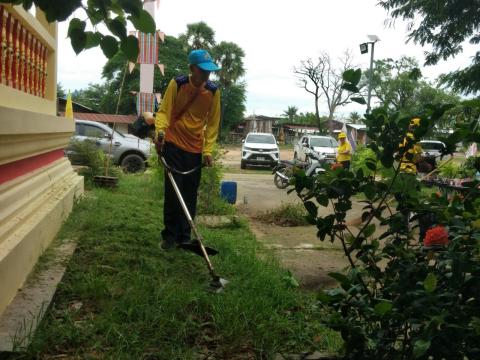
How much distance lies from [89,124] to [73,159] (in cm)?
477

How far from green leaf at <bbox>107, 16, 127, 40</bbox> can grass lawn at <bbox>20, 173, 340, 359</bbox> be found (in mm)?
1449

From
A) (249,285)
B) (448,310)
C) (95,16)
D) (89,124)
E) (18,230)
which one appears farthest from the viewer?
(89,124)

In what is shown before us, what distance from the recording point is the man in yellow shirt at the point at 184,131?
4.27 meters

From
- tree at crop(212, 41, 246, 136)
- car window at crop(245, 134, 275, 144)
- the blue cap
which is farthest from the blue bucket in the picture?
tree at crop(212, 41, 246, 136)

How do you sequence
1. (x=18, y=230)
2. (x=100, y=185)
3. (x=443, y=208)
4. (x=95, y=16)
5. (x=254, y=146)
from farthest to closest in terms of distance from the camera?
1. (x=254, y=146)
2. (x=100, y=185)
3. (x=18, y=230)
4. (x=443, y=208)
5. (x=95, y=16)

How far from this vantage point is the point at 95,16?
186cm

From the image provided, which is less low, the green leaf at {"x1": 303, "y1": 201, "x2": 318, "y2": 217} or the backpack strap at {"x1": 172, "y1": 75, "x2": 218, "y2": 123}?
the backpack strap at {"x1": 172, "y1": 75, "x2": 218, "y2": 123}

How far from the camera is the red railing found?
3.34 metres

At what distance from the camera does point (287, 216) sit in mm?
7500

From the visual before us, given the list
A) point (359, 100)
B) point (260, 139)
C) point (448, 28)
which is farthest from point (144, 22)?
point (260, 139)

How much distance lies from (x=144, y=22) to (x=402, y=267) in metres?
1.39

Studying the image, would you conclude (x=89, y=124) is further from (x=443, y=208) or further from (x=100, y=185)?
(x=443, y=208)

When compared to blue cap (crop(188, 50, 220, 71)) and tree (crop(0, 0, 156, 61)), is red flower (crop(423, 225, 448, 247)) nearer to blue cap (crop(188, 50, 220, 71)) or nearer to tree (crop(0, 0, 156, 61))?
tree (crop(0, 0, 156, 61))

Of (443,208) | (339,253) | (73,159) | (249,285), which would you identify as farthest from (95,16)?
(73,159)
